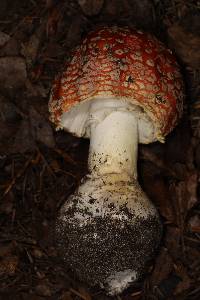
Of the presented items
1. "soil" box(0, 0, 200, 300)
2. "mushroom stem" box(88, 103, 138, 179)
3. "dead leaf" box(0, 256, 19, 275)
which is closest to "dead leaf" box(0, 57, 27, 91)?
"soil" box(0, 0, 200, 300)

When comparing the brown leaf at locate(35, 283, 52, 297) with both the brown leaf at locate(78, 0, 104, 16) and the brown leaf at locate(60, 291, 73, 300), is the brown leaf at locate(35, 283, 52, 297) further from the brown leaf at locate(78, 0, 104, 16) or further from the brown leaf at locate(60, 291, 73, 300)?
the brown leaf at locate(78, 0, 104, 16)

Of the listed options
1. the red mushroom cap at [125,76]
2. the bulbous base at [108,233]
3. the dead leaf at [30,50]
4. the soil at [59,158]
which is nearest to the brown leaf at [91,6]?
the soil at [59,158]

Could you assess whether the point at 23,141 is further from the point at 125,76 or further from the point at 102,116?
the point at 125,76

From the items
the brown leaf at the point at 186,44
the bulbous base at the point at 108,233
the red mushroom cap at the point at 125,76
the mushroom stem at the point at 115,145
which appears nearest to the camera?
the red mushroom cap at the point at 125,76

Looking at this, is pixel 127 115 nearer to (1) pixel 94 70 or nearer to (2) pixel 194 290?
(1) pixel 94 70

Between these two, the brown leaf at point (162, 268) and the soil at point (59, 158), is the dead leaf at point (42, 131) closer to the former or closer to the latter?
the soil at point (59, 158)

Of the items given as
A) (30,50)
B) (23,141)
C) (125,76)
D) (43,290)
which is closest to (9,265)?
(43,290)

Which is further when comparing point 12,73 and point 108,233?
point 12,73

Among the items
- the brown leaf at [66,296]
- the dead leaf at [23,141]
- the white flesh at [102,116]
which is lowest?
the brown leaf at [66,296]
